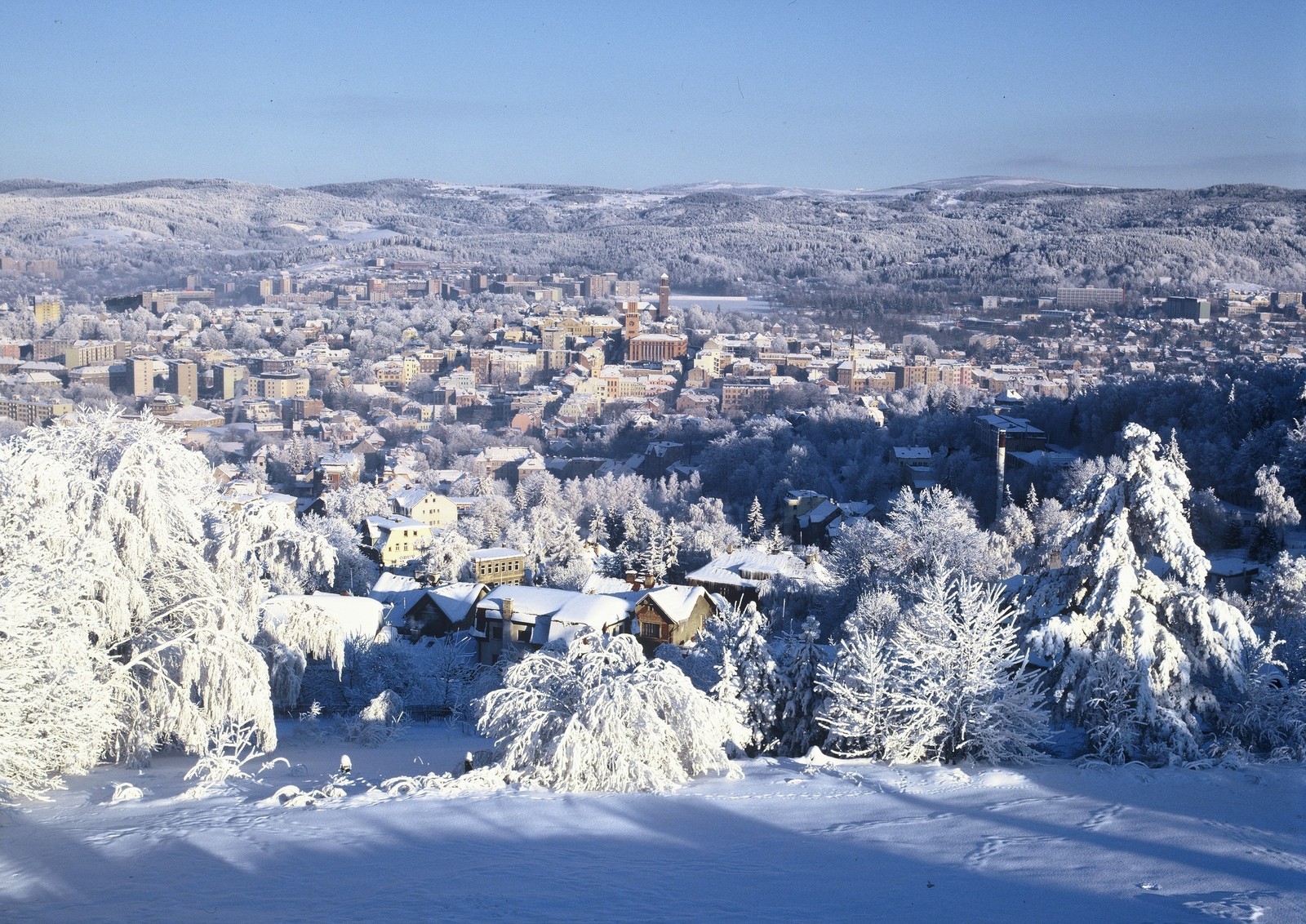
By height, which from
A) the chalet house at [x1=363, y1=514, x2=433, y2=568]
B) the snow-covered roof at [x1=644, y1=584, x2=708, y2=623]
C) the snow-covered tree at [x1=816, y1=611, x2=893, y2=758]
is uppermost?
the snow-covered tree at [x1=816, y1=611, x2=893, y2=758]

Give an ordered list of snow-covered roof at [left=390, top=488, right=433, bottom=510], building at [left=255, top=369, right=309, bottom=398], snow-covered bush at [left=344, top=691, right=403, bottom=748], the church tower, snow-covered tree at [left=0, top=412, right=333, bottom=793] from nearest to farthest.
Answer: snow-covered tree at [left=0, top=412, right=333, bottom=793]
snow-covered bush at [left=344, top=691, right=403, bottom=748]
snow-covered roof at [left=390, top=488, right=433, bottom=510]
building at [left=255, top=369, right=309, bottom=398]
the church tower

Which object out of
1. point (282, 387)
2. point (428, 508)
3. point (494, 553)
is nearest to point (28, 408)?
point (282, 387)

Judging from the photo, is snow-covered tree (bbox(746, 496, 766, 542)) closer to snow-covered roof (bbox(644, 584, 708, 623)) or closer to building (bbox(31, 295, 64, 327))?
snow-covered roof (bbox(644, 584, 708, 623))

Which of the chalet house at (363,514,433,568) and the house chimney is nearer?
the chalet house at (363,514,433,568)

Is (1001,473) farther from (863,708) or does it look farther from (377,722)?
(863,708)

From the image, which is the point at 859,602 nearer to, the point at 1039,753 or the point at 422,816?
the point at 1039,753

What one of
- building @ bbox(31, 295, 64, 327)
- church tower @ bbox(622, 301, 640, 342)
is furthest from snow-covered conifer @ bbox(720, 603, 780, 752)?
building @ bbox(31, 295, 64, 327)
